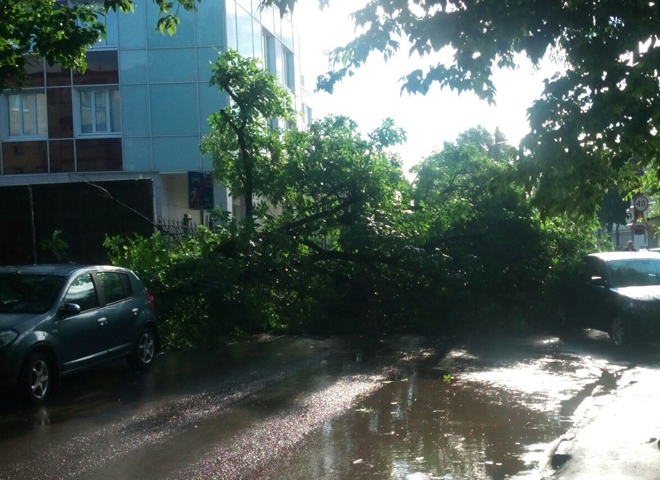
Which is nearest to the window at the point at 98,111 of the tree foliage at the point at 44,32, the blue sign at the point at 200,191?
the blue sign at the point at 200,191

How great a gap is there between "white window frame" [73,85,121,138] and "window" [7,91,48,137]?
3.66 ft

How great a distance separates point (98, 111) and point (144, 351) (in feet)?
58.3

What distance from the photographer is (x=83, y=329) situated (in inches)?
458

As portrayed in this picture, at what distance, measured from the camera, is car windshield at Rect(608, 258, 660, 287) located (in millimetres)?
15945

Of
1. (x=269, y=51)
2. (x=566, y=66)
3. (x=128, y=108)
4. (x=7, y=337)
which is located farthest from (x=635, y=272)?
(x=269, y=51)

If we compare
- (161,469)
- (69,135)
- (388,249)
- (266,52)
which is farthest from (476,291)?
(266,52)

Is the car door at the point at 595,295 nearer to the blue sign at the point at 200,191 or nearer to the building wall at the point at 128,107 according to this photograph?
the blue sign at the point at 200,191

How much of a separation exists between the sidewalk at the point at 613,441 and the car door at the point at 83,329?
6316mm

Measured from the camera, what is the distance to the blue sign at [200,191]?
17609 mm

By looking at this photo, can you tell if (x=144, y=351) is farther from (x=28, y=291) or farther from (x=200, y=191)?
(x=200, y=191)

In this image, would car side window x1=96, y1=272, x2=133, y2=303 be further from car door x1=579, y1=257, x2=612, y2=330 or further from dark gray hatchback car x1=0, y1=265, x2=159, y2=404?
car door x1=579, y1=257, x2=612, y2=330

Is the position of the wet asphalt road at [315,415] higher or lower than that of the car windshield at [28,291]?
lower

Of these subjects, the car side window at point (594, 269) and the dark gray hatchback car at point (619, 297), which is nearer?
the dark gray hatchback car at point (619, 297)

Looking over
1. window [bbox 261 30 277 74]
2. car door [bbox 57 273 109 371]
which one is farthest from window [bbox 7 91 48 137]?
car door [bbox 57 273 109 371]
